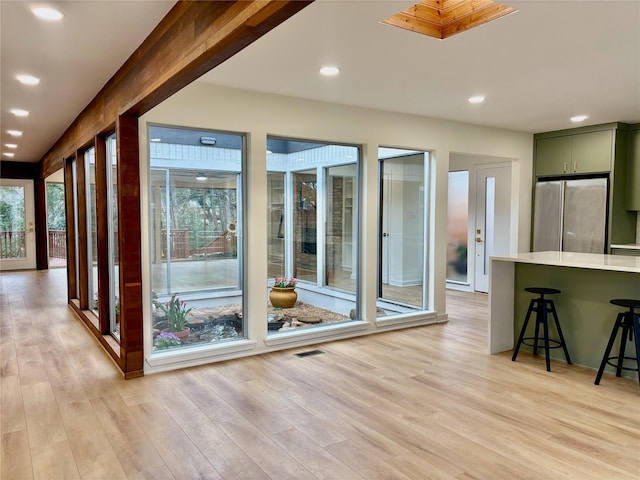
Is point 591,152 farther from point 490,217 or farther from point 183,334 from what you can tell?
point 183,334

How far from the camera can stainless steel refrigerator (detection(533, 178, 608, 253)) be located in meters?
6.16

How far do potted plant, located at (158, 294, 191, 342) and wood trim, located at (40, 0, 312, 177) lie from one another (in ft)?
5.58

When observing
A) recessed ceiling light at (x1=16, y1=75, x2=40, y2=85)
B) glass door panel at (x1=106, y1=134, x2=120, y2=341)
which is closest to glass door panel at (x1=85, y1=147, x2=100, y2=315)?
glass door panel at (x1=106, y1=134, x2=120, y2=341)

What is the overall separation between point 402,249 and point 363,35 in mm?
3573

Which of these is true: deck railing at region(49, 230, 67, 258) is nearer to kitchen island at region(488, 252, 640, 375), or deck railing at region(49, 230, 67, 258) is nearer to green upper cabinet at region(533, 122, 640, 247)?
kitchen island at region(488, 252, 640, 375)

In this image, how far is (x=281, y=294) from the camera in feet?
17.6

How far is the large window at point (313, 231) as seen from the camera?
4922mm

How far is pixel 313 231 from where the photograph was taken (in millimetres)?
5559

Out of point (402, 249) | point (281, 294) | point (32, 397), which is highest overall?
point (402, 249)

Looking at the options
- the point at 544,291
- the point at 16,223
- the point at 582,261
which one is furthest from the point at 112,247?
the point at 16,223

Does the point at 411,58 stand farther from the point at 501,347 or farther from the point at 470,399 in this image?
the point at 501,347

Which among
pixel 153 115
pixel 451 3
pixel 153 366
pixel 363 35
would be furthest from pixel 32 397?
pixel 451 3

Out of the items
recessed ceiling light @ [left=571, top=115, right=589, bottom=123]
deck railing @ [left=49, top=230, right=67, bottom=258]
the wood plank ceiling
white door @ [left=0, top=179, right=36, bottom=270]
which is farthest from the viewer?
deck railing @ [left=49, top=230, right=67, bottom=258]

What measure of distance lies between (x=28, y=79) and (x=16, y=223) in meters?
8.28
